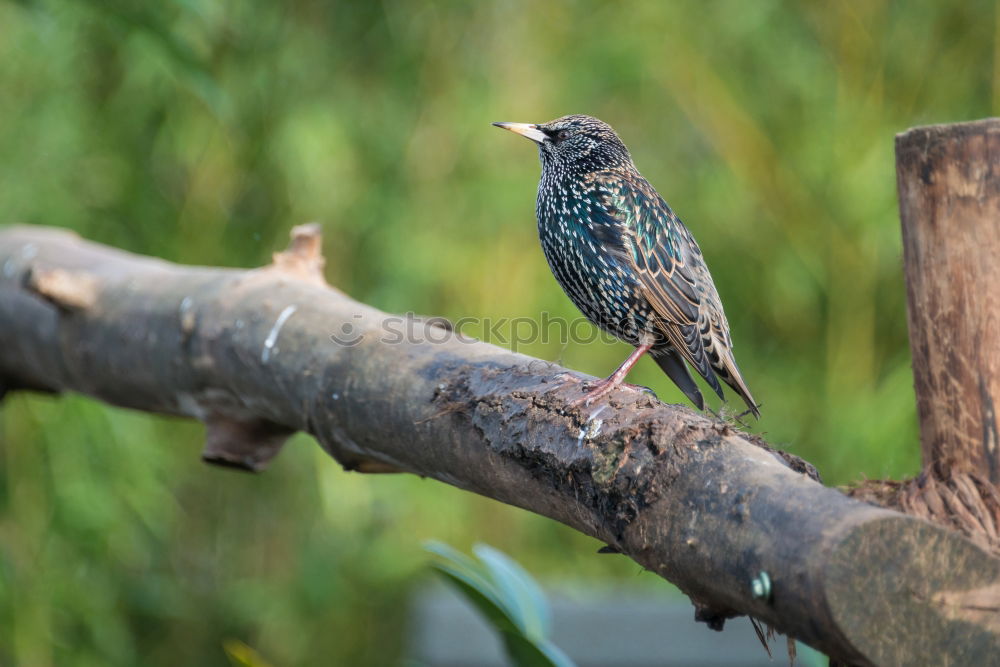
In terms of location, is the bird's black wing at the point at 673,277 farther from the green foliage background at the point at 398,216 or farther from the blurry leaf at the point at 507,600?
the green foliage background at the point at 398,216

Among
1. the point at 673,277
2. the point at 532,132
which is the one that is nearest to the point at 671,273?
the point at 673,277

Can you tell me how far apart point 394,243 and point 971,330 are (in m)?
2.79

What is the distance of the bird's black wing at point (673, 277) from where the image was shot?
7.11ft

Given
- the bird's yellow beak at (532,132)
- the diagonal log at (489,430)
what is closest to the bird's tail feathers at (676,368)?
the bird's yellow beak at (532,132)

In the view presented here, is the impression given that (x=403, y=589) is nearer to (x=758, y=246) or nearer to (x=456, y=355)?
(x=758, y=246)

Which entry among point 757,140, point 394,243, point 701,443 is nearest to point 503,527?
point 394,243

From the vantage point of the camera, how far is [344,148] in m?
4.05

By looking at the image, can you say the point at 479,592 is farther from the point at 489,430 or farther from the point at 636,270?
the point at 636,270

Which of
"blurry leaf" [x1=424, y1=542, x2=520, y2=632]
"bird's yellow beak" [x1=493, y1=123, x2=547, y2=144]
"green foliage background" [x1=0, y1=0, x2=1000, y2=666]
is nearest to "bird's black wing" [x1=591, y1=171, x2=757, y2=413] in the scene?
"bird's yellow beak" [x1=493, y1=123, x2=547, y2=144]

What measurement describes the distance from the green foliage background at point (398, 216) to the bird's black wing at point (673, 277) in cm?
172

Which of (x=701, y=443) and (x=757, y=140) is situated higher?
(x=757, y=140)

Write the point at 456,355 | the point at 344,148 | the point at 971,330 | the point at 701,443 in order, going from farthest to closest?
the point at 344,148 < the point at 456,355 < the point at 971,330 < the point at 701,443

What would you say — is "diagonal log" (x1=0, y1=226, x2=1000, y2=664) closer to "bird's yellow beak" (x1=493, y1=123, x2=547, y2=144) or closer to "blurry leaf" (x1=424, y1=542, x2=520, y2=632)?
"blurry leaf" (x1=424, y1=542, x2=520, y2=632)

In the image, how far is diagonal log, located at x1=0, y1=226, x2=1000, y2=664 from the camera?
909mm
